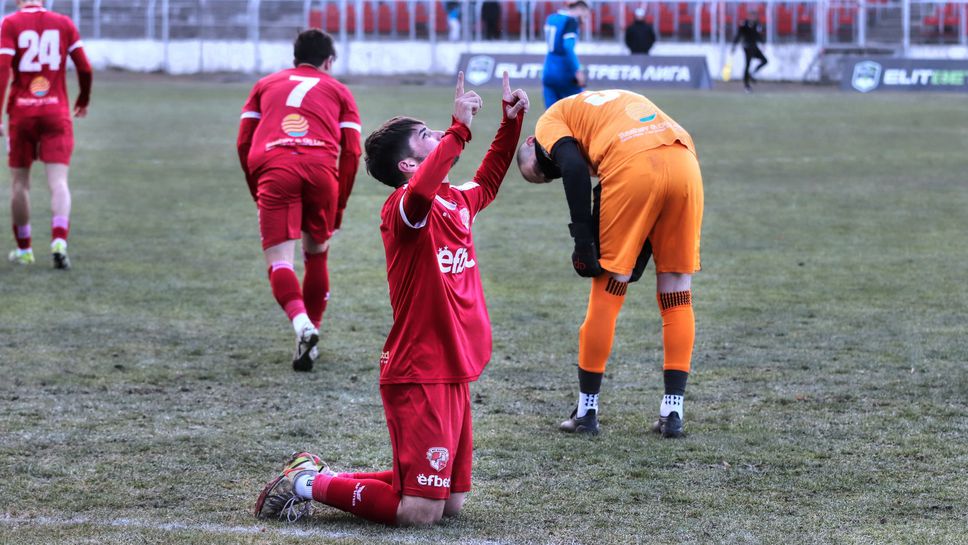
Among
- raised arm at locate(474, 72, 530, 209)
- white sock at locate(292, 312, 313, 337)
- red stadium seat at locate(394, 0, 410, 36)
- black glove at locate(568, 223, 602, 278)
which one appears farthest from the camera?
red stadium seat at locate(394, 0, 410, 36)

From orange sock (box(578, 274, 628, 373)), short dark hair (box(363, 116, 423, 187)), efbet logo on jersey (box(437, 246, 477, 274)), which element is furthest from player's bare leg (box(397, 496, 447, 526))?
orange sock (box(578, 274, 628, 373))

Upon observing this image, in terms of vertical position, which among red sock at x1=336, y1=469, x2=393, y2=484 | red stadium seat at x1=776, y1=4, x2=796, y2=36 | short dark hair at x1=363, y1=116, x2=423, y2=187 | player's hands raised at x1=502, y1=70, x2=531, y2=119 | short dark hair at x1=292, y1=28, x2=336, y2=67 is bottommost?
red sock at x1=336, y1=469, x2=393, y2=484

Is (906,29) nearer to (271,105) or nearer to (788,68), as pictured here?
(788,68)

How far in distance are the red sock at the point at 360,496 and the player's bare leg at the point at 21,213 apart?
19.9ft

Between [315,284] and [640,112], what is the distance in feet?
8.13

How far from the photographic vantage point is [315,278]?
23.9 ft

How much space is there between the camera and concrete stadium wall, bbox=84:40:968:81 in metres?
34.9

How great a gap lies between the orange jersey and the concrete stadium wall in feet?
95.6

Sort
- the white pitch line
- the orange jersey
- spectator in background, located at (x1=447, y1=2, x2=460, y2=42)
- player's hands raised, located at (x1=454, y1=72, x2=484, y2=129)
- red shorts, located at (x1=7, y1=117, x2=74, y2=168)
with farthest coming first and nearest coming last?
spectator in background, located at (x1=447, y1=2, x2=460, y2=42) → red shorts, located at (x1=7, y1=117, x2=74, y2=168) → the orange jersey → the white pitch line → player's hands raised, located at (x1=454, y1=72, x2=484, y2=129)

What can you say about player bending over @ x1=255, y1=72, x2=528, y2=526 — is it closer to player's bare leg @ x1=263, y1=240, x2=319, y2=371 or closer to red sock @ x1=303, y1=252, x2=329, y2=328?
player's bare leg @ x1=263, y1=240, x2=319, y2=371

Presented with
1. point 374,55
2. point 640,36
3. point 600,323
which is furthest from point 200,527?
point 374,55

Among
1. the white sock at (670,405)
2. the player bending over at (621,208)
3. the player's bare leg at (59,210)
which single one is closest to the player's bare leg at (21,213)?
the player's bare leg at (59,210)

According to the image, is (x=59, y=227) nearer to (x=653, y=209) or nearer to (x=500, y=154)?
(x=653, y=209)

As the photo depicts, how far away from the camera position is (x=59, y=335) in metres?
7.52
